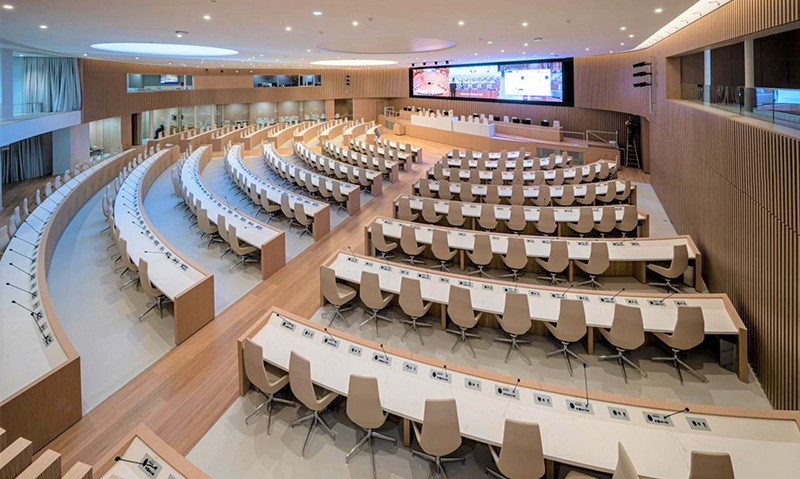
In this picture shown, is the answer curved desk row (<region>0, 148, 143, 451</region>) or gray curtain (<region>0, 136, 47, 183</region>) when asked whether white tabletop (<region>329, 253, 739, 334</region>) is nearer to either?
curved desk row (<region>0, 148, 143, 451</region>)

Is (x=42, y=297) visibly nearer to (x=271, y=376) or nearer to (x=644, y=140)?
(x=271, y=376)

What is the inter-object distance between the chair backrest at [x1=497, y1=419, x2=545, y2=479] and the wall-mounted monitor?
26282 mm

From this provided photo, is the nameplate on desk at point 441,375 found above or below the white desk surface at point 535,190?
below

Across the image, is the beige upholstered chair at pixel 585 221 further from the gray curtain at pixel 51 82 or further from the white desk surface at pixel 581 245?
the gray curtain at pixel 51 82

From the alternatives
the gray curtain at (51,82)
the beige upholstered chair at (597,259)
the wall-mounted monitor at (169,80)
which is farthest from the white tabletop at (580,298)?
the wall-mounted monitor at (169,80)

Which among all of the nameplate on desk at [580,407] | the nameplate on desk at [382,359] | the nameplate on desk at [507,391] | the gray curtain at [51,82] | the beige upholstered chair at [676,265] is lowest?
the nameplate on desk at [580,407]

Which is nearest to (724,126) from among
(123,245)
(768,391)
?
(768,391)

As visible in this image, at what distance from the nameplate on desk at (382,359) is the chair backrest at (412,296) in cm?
135

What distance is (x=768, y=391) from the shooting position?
14.6 ft

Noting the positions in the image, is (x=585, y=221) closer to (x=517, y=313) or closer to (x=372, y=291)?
(x=517, y=313)

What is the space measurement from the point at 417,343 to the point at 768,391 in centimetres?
375

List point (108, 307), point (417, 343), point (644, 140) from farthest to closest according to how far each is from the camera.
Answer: point (644, 140), point (108, 307), point (417, 343)

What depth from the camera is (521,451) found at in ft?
9.55

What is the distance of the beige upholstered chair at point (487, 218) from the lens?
27.2 feet
